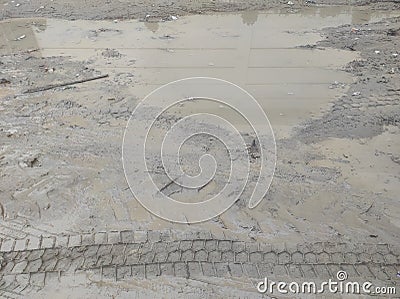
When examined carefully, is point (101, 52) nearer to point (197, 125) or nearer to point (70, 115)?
point (70, 115)

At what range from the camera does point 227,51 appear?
724 centimetres

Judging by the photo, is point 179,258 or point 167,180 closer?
point 179,258

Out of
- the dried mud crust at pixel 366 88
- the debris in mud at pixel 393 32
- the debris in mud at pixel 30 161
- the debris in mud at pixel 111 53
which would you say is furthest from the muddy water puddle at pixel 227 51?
the debris in mud at pixel 30 161

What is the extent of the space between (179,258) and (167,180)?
108 centimetres

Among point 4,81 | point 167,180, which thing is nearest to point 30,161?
point 167,180

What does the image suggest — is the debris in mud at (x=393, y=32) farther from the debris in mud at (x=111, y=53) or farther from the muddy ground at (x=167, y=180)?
the debris in mud at (x=111, y=53)

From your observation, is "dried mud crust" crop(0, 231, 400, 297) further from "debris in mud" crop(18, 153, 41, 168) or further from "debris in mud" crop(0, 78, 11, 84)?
"debris in mud" crop(0, 78, 11, 84)

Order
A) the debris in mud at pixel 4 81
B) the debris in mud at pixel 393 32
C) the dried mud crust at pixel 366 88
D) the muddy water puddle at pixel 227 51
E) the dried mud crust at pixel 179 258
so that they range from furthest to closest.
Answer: the debris in mud at pixel 393 32 → the debris in mud at pixel 4 81 → the muddy water puddle at pixel 227 51 → the dried mud crust at pixel 366 88 → the dried mud crust at pixel 179 258

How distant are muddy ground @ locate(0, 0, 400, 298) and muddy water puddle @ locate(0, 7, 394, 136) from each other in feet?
0.12

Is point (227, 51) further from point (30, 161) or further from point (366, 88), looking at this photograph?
point (30, 161)

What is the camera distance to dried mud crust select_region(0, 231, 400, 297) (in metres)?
3.68

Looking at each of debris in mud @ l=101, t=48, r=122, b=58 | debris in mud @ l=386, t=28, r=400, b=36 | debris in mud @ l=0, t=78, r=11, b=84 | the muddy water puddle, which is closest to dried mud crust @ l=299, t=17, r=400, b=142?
debris in mud @ l=386, t=28, r=400, b=36

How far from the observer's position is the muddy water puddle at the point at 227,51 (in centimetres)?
619

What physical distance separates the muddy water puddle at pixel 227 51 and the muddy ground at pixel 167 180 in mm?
36
